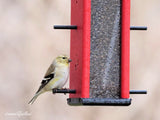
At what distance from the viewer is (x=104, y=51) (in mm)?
7723

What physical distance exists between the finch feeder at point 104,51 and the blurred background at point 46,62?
3.53 metres

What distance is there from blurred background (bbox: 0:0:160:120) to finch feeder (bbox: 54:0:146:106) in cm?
353

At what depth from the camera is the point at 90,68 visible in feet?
25.2

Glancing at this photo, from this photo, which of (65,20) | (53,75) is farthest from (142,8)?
(53,75)

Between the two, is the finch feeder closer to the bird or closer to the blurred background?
the bird

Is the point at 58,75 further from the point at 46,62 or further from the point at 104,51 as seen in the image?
the point at 46,62

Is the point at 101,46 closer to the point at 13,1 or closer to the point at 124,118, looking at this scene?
the point at 124,118

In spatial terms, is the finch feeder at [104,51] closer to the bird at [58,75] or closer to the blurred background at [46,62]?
the bird at [58,75]

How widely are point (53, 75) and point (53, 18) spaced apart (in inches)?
123

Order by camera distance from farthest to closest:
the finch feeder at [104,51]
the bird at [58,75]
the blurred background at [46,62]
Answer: the blurred background at [46,62], the bird at [58,75], the finch feeder at [104,51]

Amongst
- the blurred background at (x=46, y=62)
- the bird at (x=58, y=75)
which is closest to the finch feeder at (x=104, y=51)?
the bird at (x=58, y=75)

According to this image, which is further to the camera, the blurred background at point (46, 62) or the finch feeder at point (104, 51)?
the blurred background at point (46, 62)

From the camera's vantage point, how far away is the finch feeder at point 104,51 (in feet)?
25.0

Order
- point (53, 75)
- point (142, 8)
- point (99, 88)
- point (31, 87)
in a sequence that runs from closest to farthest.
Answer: point (99, 88), point (53, 75), point (31, 87), point (142, 8)
